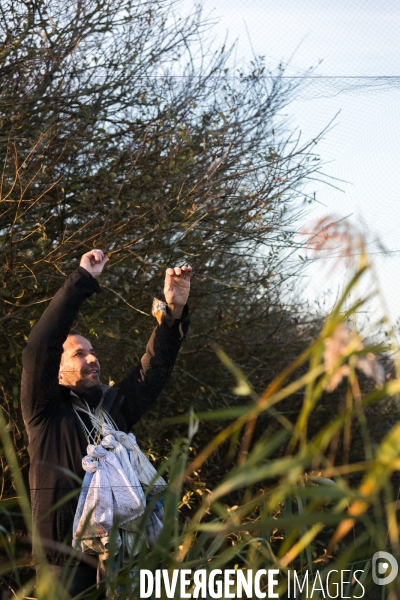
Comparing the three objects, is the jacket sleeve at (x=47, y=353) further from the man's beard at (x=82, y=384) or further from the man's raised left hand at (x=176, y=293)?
the man's raised left hand at (x=176, y=293)

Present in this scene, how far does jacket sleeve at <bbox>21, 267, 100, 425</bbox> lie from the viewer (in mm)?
2803

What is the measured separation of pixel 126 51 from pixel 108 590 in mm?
3866

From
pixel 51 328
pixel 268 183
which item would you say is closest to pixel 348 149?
pixel 268 183

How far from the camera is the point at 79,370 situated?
2.97m

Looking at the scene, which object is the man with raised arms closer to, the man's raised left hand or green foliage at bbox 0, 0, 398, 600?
the man's raised left hand

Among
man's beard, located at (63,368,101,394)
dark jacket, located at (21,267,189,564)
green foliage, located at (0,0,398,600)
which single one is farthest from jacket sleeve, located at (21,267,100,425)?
green foliage, located at (0,0,398,600)

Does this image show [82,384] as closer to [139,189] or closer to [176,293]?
[176,293]

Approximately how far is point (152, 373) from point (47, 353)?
0.44 meters

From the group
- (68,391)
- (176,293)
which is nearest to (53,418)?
(68,391)

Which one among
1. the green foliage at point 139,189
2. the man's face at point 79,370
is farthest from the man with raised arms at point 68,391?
the green foliage at point 139,189

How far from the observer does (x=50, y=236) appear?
15.4 feet

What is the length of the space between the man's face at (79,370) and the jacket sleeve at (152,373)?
0.16 metres

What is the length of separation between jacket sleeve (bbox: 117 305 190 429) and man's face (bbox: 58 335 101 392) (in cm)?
16

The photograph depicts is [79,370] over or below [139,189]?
below
